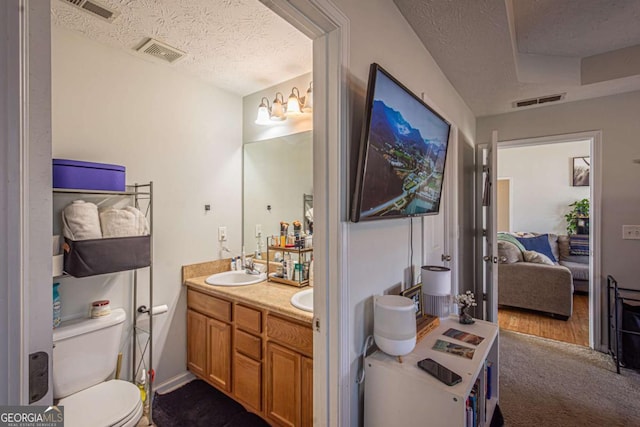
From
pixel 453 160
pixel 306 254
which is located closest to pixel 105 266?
pixel 306 254

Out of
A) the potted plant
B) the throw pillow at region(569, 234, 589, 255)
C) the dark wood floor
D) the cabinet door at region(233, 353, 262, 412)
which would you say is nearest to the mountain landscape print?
the cabinet door at region(233, 353, 262, 412)

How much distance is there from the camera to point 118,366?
6.30 ft

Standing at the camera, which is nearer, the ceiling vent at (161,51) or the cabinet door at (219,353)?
the ceiling vent at (161,51)

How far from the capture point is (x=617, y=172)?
264cm

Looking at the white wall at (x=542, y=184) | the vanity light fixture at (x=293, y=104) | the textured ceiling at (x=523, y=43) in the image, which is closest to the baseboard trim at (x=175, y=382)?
the vanity light fixture at (x=293, y=104)

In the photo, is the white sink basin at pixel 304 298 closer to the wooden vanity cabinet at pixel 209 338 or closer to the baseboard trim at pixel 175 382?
the wooden vanity cabinet at pixel 209 338

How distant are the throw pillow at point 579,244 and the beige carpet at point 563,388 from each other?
9.00 feet

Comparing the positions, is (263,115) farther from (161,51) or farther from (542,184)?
(542,184)

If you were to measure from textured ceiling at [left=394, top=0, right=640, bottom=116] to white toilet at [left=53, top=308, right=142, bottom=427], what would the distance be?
243cm

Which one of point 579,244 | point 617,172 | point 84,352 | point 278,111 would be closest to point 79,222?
point 84,352

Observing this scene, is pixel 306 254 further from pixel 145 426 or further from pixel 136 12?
pixel 136 12

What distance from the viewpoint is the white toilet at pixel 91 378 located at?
141 centimetres

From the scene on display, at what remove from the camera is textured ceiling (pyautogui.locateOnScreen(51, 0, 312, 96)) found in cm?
157

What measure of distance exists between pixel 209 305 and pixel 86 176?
3.70ft
